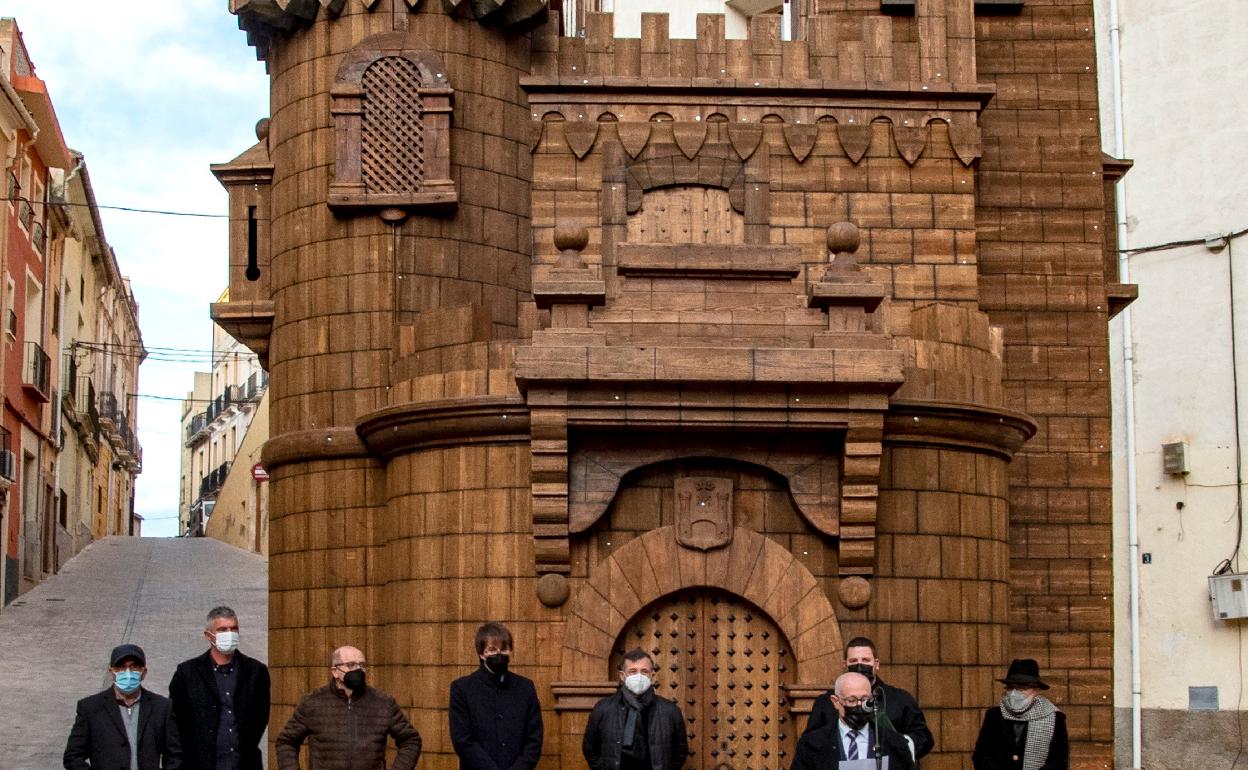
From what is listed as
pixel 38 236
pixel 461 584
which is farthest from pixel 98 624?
pixel 461 584

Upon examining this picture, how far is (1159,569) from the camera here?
2595 centimetres

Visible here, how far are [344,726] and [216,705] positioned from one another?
0.97 meters

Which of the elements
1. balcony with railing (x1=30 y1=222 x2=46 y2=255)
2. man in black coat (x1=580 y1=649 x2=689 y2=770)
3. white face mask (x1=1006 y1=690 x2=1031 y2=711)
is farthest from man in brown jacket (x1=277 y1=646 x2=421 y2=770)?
balcony with railing (x1=30 y1=222 x2=46 y2=255)

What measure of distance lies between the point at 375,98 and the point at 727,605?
22.7 feet

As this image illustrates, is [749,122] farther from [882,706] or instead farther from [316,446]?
[882,706]

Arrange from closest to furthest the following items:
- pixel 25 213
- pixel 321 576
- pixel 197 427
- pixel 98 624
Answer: pixel 321 576
pixel 98 624
pixel 25 213
pixel 197 427

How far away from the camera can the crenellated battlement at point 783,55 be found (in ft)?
66.9

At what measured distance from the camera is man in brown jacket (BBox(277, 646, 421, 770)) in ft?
43.2

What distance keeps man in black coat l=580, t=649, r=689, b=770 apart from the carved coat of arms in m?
2.73

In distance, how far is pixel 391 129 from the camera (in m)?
20.0

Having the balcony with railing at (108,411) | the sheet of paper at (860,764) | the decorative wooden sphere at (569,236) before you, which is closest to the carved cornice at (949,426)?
the decorative wooden sphere at (569,236)

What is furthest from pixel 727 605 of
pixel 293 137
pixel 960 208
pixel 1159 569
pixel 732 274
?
pixel 1159 569

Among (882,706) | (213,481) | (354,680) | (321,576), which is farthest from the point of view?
(213,481)

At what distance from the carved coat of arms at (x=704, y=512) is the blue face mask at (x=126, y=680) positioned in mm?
5029
